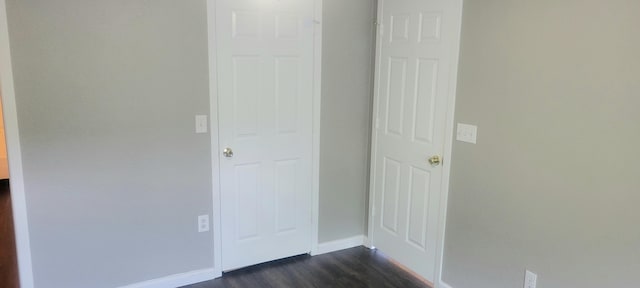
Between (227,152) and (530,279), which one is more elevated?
(227,152)

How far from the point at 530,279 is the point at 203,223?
2002mm

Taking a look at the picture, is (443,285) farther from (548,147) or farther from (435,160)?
(548,147)

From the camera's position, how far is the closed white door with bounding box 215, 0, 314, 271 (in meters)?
2.82

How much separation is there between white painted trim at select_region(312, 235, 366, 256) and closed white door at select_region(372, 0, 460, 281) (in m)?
0.22

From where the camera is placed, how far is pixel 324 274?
3.13 m

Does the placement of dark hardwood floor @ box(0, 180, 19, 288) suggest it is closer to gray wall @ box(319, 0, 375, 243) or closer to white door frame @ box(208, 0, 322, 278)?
white door frame @ box(208, 0, 322, 278)

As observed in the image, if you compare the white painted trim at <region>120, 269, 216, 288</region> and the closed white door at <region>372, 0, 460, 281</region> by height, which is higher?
the closed white door at <region>372, 0, 460, 281</region>

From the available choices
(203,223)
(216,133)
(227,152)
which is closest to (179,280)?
(203,223)

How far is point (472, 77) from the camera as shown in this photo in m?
2.48

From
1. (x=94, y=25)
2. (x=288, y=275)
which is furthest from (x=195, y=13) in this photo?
(x=288, y=275)

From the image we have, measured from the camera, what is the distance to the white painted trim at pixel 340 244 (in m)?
3.45

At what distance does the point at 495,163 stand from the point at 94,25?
235 cm

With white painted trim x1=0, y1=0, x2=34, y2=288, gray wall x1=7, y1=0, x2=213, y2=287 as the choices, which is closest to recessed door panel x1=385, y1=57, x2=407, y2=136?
gray wall x1=7, y1=0, x2=213, y2=287

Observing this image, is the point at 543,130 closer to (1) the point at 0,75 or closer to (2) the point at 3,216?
(1) the point at 0,75
